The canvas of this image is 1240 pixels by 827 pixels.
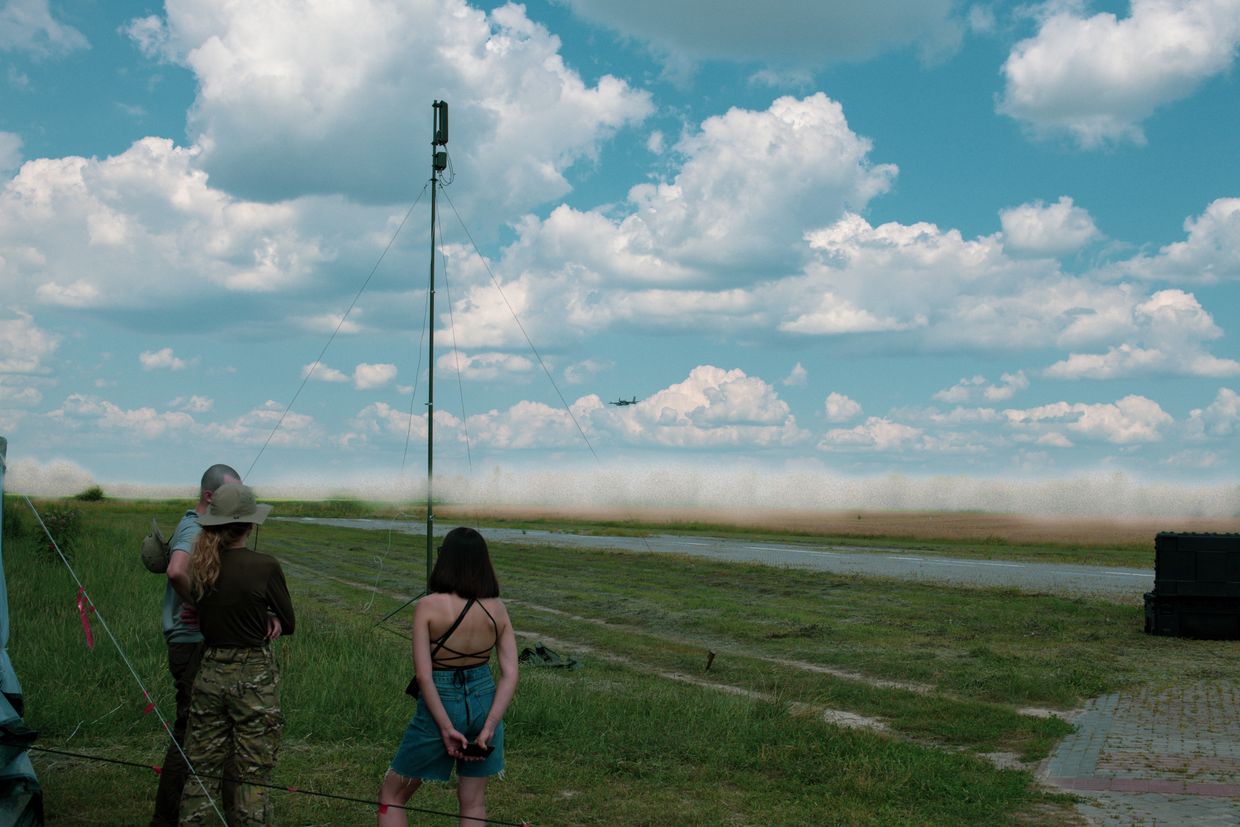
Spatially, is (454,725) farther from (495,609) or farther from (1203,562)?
(1203,562)

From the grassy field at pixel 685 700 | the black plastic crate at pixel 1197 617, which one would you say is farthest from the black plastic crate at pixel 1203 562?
the grassy field at pixel 685 700

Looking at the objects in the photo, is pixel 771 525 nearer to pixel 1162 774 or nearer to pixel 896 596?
pixel 896 596

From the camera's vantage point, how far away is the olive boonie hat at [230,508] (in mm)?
5621

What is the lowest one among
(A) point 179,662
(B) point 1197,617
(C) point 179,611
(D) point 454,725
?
(B) point 1197,617

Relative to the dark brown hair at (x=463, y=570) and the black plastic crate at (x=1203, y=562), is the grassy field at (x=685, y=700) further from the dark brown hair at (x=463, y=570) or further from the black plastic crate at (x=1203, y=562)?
the dark brown hair at (x=463, y=570)

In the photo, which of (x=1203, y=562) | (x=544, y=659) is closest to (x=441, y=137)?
(x=544, y=659)

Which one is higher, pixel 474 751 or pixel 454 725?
pixel 454 725

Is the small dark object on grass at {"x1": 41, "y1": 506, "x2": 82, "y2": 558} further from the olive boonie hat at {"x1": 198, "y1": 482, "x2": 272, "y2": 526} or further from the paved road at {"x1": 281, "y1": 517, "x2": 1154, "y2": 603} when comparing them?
the olive boonie hat at {"x1": 198, "y1": 482, "x2": 272, "y2": 526}

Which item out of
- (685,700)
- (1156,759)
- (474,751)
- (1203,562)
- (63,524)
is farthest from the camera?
(63,524)

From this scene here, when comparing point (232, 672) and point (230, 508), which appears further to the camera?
point (230, 508)

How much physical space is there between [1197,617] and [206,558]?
54.3 ft

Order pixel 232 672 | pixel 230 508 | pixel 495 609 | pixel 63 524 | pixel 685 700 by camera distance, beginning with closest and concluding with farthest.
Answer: pixel 495 609 → pixel 232 672 → pixel 230 508 → pixel 685 700 → pixel 63 524

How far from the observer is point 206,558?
18.1 feet

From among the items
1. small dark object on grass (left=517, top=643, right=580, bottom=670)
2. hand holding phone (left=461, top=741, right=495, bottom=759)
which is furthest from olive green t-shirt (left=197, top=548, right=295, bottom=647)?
small dark object on grass (left=517, top=643, right=580, bottom=670)
